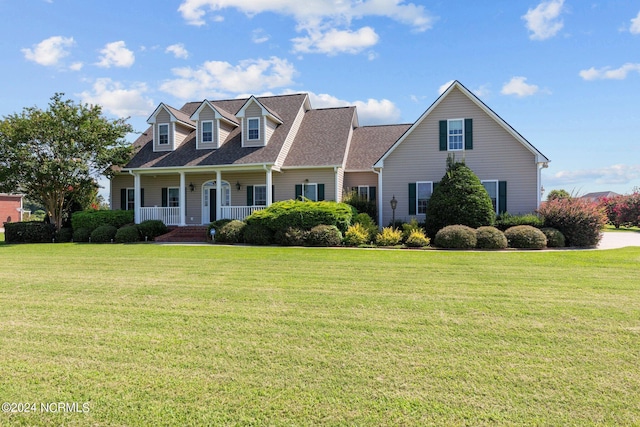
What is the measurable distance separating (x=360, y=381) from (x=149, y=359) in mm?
2292

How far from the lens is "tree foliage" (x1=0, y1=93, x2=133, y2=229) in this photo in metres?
19.5

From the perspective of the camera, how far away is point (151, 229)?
19.6 metres

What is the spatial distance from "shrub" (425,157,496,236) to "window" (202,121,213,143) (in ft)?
43.5

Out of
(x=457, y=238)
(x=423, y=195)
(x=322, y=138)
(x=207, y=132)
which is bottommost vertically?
(x=457, y=238)

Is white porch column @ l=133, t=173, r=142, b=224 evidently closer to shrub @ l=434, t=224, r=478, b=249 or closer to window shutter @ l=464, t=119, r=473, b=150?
shrub @ l=434, t=224, r=478, b=249

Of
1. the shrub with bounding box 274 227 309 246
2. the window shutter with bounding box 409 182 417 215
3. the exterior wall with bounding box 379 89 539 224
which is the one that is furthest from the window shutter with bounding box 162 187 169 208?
the window shutter with bounding box 409 182 417 215

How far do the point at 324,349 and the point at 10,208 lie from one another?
48.0 meters

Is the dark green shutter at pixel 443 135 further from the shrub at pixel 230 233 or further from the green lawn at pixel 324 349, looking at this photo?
the green lawn at pixel 324 349

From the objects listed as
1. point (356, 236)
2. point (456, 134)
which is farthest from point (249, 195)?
point (456, 134)

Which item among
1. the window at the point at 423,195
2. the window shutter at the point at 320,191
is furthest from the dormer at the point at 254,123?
the window at the point at 423,195

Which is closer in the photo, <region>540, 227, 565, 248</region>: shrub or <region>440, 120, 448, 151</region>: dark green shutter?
<region>540, 227, 565, 248</region>: shrub

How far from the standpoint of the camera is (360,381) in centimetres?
362

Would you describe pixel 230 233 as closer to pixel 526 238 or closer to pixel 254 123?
pixel 254 123

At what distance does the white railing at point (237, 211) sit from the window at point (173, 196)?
14.3 ft
